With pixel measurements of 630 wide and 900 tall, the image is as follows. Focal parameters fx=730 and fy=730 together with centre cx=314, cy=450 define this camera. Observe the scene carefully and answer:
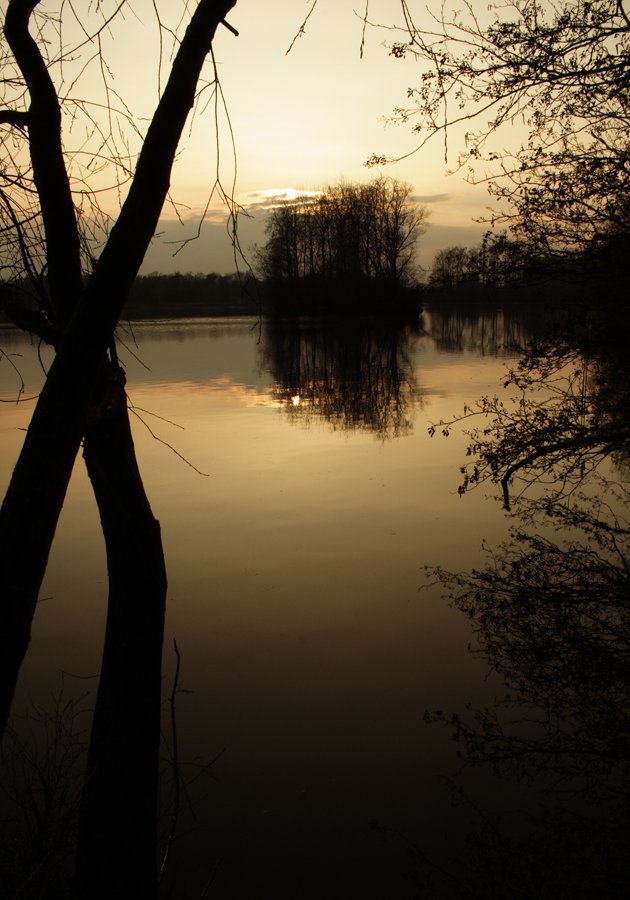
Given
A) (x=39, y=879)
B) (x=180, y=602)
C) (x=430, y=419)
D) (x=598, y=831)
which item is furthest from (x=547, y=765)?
(x=430, y=419)

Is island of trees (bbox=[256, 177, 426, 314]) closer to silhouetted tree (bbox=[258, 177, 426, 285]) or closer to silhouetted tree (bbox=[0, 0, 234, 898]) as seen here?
silhouetted tree (bbox=[258, 177, 426, 285])

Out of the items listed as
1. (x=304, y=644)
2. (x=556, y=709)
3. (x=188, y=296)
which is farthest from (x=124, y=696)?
(x=188, y=296)

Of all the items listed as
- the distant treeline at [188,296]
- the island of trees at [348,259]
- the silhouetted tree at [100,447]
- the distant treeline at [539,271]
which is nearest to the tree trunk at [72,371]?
the silhouetted tree at [100,447]

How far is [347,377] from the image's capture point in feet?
74.5

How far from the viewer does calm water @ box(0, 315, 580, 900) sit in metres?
3.71

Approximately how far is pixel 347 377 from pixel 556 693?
1818 centimetres

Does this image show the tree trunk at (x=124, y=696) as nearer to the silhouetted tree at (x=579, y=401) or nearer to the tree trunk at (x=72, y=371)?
the tree trunk at (x=72, y=371)

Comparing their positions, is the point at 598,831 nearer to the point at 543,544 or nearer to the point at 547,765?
the point at 547,765

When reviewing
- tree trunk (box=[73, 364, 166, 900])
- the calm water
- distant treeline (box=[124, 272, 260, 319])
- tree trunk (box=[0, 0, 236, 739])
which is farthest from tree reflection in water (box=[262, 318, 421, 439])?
distant treeline (box=[124, 272, 260, 319])

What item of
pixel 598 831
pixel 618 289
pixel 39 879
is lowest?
pixel 598 831

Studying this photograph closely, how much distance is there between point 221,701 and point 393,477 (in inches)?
238

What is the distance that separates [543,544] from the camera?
25.0ft

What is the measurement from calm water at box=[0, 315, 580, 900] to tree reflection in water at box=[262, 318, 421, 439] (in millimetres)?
1849

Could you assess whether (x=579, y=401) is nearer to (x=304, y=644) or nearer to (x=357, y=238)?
(x=304, y=644)
